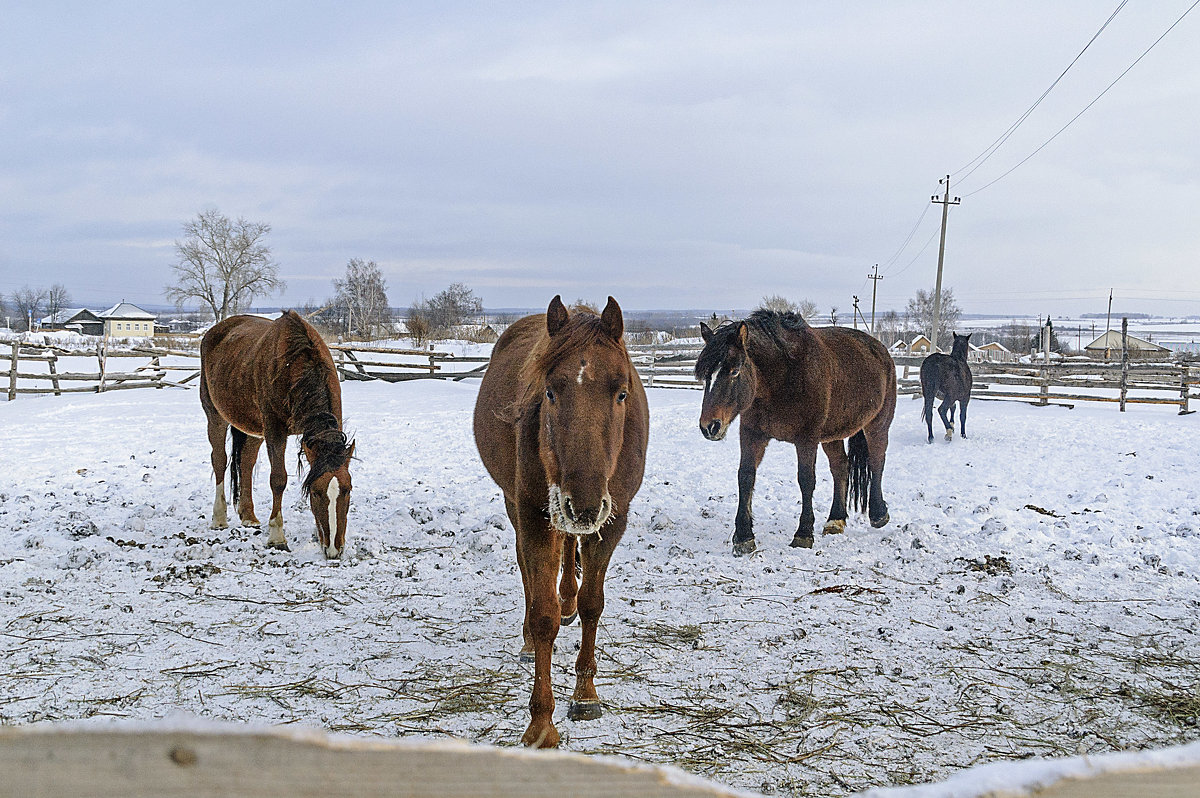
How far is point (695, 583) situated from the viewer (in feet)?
17.3

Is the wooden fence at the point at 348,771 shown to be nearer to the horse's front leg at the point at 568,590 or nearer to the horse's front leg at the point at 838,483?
the horse's front leg at the point at 568,590

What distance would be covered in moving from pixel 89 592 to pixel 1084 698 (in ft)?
18.7

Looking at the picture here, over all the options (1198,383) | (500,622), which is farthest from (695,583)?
(1198,383)

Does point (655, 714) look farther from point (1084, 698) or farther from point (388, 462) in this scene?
point (388, 462)

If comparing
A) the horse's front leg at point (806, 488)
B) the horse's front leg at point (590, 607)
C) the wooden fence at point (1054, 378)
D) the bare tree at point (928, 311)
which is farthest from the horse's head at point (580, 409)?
the bare tree at point (928, 311)

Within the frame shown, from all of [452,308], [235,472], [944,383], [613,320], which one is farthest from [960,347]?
[452,308]

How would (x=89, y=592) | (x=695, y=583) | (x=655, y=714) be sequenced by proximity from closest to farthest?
1. (x=655, y=714)
2. (x=89, y=592)
3. (x=695, y=583)

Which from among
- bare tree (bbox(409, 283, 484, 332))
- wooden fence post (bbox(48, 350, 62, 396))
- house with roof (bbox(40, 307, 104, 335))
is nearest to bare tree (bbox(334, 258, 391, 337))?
bare tree (bbox(409, 283, 484, 332))

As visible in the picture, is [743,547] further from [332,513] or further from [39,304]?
[39,304]

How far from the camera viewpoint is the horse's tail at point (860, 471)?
23.2 ft

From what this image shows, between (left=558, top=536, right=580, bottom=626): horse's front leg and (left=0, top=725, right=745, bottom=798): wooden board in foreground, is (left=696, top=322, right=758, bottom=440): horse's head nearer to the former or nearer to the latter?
(left=558, top=536, right=580, bottom=626): horse's front leg

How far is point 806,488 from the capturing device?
6.41m

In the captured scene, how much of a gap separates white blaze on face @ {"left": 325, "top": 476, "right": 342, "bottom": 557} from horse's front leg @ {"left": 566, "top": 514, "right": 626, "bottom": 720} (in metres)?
2.92

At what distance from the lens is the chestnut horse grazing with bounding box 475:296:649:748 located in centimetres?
267
